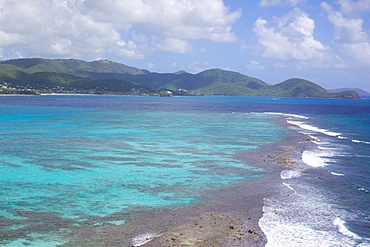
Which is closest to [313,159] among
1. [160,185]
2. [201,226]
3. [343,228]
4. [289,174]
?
[289,174]

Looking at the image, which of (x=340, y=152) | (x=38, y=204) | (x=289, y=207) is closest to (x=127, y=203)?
(x=38, y=204)

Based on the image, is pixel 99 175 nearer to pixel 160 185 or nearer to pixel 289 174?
pixel 160 185

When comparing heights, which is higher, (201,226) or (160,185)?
(201,226)

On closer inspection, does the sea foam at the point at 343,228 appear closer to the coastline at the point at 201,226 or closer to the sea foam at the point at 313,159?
the coastline at the point at 201,226

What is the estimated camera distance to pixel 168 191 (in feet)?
69.2

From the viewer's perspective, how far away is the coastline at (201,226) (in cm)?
1371

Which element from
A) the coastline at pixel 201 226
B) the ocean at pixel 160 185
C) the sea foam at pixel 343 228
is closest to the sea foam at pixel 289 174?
the ocean at pixel 160 185

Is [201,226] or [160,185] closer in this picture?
[201,226]

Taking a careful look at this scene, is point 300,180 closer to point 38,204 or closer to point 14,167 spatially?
point 38,204

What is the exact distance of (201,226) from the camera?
15.3 metres

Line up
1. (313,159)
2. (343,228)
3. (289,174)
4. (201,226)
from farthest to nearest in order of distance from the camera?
(313,159) → (289,174) → (343,228) → (201,226)

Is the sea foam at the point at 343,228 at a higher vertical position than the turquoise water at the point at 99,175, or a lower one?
higher

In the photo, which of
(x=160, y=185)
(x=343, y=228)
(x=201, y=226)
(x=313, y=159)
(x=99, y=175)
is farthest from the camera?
(x=313, y=159)

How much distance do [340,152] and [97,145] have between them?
82.0 feet
